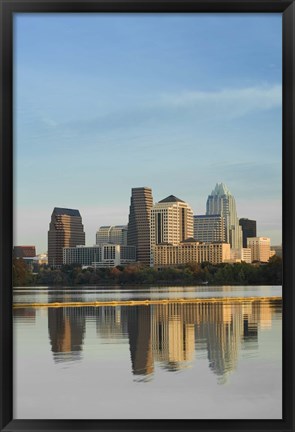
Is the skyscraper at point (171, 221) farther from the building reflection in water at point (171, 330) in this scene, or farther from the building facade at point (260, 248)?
the building reflection in water at point (171, 330)

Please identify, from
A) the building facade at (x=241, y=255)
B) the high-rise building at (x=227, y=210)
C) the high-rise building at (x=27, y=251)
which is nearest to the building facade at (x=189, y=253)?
the building facade at (x=241, y=255)

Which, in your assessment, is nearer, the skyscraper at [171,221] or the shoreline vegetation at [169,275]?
the shoreline vegetation at [169,275]

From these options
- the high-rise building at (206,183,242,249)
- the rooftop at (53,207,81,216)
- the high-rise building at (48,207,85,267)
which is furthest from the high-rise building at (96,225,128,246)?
the high-rise building at (206,183,242,249)

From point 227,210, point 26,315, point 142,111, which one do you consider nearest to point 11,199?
point 26,315

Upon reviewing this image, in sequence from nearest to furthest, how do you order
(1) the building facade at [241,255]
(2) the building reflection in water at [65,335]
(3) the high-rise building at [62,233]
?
1. (2) the building reflection in water at [65,335]
2. (3) the high-rise building at [62,233]
3. (1) the building facade at [241,255]

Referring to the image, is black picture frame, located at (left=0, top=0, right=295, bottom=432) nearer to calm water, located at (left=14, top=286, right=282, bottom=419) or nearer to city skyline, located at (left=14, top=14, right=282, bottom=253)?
calm water, located at (left=14, top=286, right=282, bottom=419)

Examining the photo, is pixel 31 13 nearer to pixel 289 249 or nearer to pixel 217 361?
pixel 289 249
